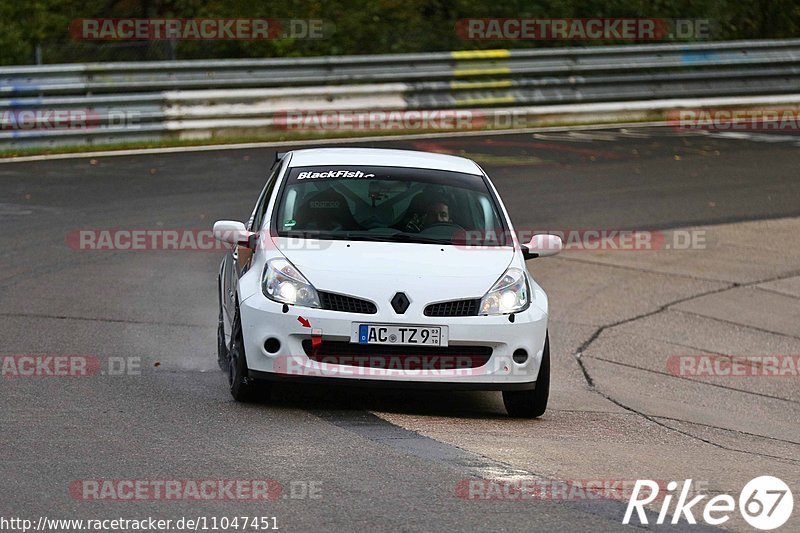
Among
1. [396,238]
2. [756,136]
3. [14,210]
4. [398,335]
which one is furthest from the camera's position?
[756,136]

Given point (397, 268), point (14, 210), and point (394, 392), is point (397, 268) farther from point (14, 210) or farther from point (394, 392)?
point (14, 210)

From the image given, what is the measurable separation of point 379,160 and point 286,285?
1721 mm

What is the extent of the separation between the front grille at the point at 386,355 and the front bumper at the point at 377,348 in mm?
18

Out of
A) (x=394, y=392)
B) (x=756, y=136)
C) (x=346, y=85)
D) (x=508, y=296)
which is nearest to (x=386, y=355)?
(x=508, y=296)

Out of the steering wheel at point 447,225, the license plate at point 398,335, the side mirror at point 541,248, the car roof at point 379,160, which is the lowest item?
the license plate at point 398,335

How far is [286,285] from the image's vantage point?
839cm

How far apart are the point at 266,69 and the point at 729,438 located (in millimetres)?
14568

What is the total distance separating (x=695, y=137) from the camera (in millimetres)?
23203

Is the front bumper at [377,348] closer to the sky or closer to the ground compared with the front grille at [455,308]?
closer to the ground

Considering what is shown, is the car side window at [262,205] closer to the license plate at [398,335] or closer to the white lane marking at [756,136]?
the license plate at [398,335]

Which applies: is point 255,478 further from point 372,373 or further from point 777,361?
point 777,361

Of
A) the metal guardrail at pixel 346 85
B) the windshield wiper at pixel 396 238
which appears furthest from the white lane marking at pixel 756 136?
the windshield wiper at pixel 396 238

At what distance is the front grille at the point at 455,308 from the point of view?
27.1 feet

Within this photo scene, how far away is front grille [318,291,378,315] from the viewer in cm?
Answer: 819
